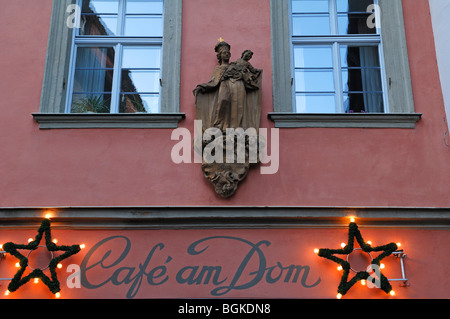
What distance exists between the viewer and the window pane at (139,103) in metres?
6.92

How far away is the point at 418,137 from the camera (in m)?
6.58

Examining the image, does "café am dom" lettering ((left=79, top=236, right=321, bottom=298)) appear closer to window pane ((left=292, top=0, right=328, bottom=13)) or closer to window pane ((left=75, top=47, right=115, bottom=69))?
window pane ((left=75, top=47, right=115, bottom=69))

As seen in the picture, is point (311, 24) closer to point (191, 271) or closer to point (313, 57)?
point (313, 57)

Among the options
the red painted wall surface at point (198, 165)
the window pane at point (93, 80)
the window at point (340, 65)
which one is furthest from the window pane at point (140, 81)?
the window at point (340, 65)

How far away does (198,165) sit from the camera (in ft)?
21.2

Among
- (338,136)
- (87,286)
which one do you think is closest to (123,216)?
(87,286)

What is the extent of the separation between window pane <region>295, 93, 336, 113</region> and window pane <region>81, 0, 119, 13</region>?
243cm

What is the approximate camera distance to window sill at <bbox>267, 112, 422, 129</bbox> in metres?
6.58

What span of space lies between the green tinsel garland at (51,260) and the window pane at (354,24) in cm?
388
